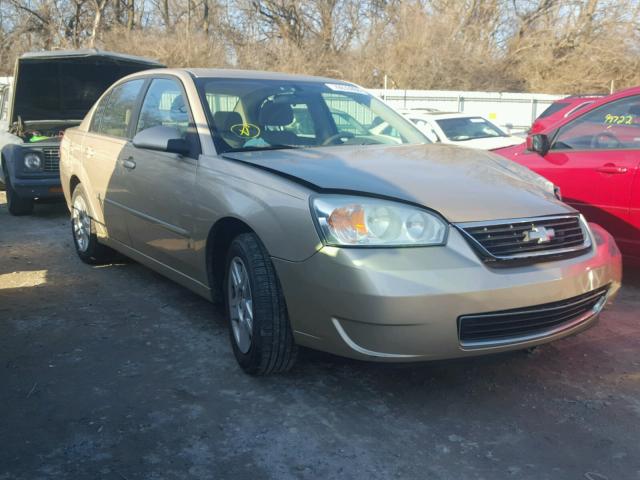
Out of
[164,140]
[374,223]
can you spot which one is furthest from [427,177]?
[164,140]

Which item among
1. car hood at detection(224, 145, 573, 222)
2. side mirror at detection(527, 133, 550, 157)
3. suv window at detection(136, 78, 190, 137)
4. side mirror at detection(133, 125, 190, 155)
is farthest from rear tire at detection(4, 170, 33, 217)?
side mirror at detection(527, 133, 550, 157)

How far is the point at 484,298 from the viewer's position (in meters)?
2.79

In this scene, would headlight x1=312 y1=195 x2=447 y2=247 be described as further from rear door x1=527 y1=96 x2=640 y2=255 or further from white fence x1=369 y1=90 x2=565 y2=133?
white fence x1=369 y1=90 x2=565 y2=133

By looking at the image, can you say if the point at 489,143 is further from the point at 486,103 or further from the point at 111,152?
the point at 486,103

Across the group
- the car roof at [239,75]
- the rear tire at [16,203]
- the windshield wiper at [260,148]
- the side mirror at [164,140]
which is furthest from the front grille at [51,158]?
the windshield wiper at [260,148]

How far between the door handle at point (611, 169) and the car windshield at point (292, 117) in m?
1.41

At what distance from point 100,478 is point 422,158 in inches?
89.6

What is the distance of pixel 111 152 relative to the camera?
16.4 ft

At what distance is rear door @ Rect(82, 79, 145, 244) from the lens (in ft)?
15.9

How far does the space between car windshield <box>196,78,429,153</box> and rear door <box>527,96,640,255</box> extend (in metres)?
1.36

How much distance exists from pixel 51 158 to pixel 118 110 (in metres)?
3.37

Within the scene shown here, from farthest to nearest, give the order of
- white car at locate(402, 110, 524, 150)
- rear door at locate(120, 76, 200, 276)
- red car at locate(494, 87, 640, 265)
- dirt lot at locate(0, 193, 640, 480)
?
white car at locate(402, 110, 524, 150), red car at locate(494, 87, 640, 265), rear door at locate(120, 76, 200, 276), dirt lot at locate(0, 193, 640, 480)

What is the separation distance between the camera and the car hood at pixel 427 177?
3012mm

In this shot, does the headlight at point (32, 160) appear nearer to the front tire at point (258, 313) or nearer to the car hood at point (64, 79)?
the car hood at point (64, 79)
